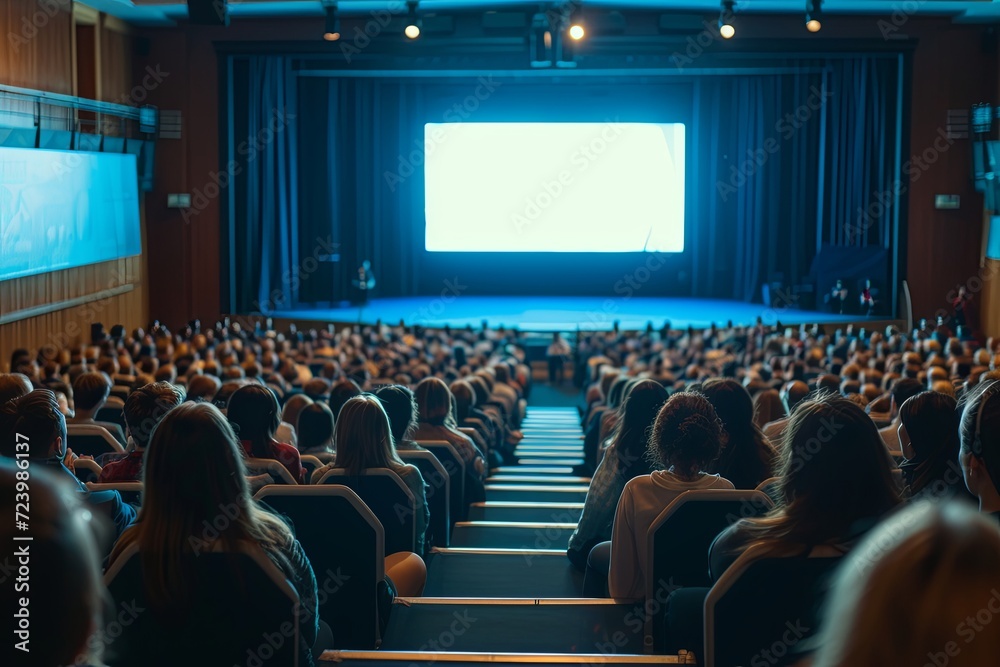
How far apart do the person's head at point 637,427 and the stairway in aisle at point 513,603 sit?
1.42 ft

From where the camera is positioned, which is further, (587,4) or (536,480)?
(587,4)

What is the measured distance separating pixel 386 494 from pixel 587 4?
10.7 m

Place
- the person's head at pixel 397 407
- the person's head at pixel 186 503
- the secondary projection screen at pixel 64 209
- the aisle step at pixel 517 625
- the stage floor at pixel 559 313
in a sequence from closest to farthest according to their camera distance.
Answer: the person's head at pixel 186 503
the aisle step at pixel 517 625
the person's head at pixel 397 407
the secondary projection screen at pixel 64 209
the stage floor at pixel 559 313

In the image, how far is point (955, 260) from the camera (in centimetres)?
1382

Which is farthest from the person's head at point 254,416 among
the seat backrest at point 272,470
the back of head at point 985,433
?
the back of head at point 985,433

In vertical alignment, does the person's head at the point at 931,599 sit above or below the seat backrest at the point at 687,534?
above

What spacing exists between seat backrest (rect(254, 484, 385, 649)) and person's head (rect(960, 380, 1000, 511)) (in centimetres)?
139

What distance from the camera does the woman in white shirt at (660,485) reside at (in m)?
2.94

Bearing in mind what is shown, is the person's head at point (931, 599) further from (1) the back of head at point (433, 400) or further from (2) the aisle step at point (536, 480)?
(2) the aisle step at point (536, 480)

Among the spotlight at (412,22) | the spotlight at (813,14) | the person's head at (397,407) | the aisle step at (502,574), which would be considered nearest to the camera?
the aisle step at (502,574)

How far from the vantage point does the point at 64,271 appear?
1158 centimetres

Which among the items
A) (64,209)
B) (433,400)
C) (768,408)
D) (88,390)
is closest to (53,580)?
(433,400)

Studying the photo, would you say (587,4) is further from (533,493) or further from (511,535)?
(511,535)

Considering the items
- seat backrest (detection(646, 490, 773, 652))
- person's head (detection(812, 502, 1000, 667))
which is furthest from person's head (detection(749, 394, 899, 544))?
person's head (detection(812, 502, 1000, 667))
